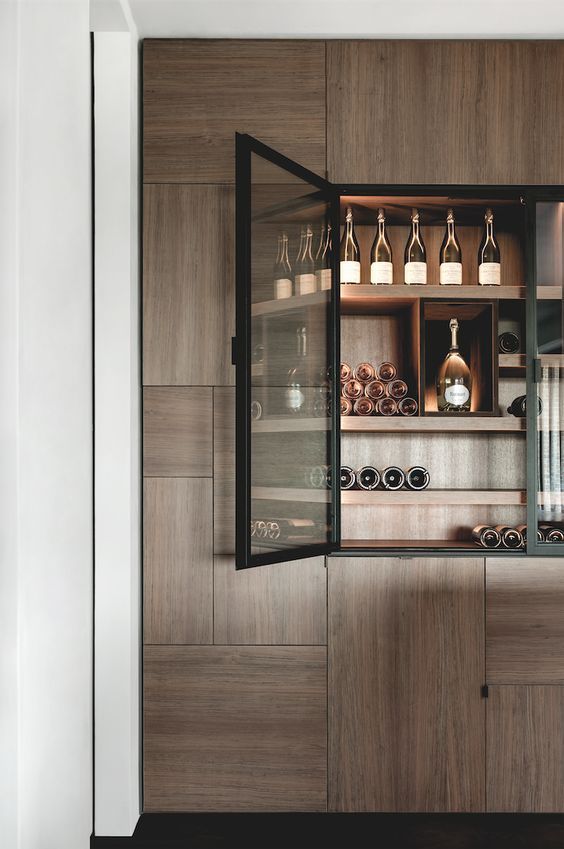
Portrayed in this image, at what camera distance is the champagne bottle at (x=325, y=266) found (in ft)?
7.79

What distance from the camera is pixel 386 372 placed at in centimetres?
276

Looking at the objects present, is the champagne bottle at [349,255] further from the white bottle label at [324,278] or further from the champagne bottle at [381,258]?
the white bottle label at [324,278]

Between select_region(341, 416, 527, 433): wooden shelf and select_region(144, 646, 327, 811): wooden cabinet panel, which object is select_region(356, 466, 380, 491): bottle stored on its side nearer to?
select_region(341, 416, 527, 433): wooden shelf

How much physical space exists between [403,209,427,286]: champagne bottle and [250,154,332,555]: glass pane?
0.41 m

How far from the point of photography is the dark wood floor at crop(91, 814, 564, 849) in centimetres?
233

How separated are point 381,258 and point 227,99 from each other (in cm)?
79

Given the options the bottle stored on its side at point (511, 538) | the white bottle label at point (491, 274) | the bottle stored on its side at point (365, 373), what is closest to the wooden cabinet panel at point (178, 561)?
the bottle stored on its side at point (365, 373)

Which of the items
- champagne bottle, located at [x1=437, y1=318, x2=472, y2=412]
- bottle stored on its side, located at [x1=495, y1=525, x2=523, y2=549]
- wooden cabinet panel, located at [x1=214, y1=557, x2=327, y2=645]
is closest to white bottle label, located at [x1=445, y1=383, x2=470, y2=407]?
champagne bottle, located at [x1=437, y1=318, x2=472, y2=412]

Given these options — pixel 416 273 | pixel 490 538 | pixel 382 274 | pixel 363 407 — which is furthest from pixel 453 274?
pixel 490 538

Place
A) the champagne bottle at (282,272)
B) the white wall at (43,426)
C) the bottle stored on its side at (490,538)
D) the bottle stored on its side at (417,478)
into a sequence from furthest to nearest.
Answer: the bottle stored on its side at (417,478) < the bottle stored on its side at (490,538) < the champagne bottle at (282,272) < the white wall at (43,426)

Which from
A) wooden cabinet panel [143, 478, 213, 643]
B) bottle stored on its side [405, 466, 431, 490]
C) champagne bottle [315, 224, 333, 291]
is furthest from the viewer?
bottle stored on its side [405, 466, 431, 490]

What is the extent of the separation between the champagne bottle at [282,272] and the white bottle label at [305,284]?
1.5 inches

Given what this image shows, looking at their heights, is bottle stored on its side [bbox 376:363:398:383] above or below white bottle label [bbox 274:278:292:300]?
below

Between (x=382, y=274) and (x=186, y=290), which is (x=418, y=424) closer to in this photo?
(x=382, y=274)
